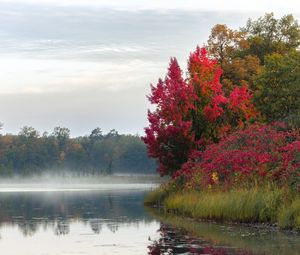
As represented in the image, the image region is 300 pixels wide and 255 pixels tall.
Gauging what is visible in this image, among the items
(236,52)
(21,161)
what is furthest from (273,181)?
(21,161)

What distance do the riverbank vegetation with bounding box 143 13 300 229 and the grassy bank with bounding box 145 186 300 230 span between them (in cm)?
4

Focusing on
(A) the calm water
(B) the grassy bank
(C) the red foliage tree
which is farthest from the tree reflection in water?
(C) the red foliage tree

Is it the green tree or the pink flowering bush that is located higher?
the green tree

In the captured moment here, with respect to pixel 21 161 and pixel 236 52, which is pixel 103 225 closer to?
pixel 236 52

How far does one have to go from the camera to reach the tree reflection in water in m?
20.4

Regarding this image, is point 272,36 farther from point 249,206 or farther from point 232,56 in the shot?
point 249,206

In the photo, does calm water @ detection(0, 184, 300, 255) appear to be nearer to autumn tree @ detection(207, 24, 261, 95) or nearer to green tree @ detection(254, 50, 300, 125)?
green tree @ detection(254, 50, 300, 125)

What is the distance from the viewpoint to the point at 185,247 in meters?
21.5

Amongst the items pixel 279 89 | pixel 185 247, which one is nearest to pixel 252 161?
pixel 185 247

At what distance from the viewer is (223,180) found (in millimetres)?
35156

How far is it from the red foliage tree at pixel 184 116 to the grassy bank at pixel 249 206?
10477mm

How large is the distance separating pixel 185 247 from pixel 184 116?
971 inches

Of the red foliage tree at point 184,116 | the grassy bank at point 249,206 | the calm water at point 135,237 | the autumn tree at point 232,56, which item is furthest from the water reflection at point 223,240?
the autumn tree at point 232,56

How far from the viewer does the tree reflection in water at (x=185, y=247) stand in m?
20.4
